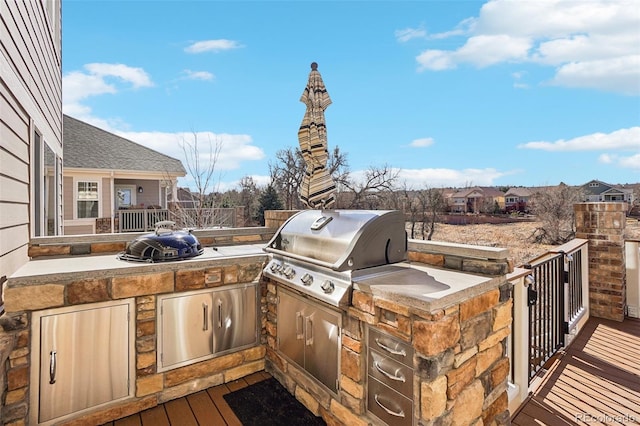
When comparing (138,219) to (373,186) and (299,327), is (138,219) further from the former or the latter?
(373,186)

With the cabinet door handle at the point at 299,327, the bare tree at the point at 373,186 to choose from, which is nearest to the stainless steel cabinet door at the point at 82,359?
the cabinet door handle at the point at 299,327

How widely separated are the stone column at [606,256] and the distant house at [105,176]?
11504 millimetres

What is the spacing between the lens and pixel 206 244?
3621 mm

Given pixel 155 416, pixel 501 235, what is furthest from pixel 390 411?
pixel 501 235

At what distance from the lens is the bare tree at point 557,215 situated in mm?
15930

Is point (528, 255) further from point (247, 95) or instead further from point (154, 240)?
point (154, 240)

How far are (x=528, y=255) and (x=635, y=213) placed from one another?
7561mm

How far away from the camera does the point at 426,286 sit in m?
1.87

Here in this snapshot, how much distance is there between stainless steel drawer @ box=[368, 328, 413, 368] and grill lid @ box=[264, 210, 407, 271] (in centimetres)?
45

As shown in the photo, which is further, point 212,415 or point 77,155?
point 77,155

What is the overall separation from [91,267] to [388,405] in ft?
7.39

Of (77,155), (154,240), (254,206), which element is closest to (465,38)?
(154,240)

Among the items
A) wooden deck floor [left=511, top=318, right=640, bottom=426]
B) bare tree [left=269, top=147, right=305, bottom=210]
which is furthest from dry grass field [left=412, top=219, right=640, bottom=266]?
wooden deck floor [left=511, top=318, right=640, bottom=426]

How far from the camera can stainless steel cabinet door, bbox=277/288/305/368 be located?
2529 millimetres
